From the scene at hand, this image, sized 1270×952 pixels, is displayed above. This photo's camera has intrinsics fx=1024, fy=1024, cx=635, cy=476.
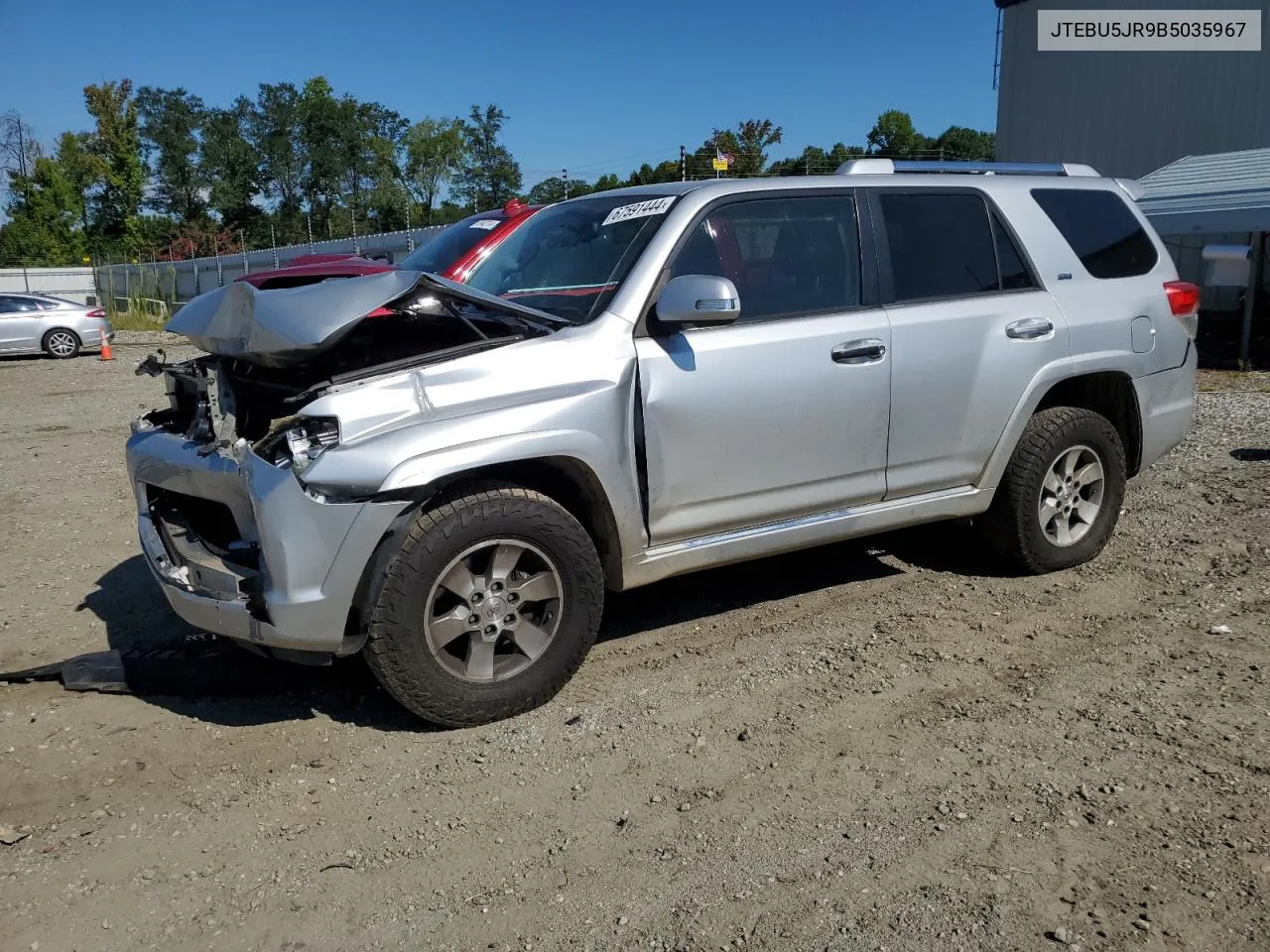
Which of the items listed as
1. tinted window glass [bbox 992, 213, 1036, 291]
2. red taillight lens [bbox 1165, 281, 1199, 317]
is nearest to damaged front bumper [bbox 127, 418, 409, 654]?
tinted window glass [bbox 992, 213, 1036, 291]

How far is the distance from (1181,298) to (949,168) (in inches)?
54.8

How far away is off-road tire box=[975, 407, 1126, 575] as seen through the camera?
4.89 metres

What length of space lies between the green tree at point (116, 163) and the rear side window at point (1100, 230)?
77.2 metres

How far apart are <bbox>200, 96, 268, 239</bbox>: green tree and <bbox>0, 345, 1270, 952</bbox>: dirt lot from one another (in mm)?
79006

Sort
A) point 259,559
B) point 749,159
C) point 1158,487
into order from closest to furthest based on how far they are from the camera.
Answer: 1. point 259,559
2. point 1158,487
3. point 749,159

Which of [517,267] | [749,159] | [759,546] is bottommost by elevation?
[759,546]

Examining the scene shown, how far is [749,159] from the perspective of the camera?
80.4ft

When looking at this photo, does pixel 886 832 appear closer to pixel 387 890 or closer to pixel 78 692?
pixel 387 890

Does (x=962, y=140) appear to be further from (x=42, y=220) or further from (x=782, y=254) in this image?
(x=782, y=254)

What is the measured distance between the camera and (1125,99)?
2302 cm

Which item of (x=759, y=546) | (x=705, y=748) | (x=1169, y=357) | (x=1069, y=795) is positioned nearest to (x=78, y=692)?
(x=705, y=748)

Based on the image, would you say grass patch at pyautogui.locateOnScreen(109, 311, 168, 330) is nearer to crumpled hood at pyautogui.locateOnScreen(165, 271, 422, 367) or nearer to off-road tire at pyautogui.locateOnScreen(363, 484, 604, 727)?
crumpled hood at pyautogui.locateOnScreen(165, 271, 422, 367)

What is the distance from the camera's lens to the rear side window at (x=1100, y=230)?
504 centimetres

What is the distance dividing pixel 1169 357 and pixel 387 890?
4.53m
